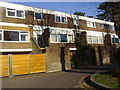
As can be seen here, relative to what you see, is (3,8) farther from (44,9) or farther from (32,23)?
(44,9)

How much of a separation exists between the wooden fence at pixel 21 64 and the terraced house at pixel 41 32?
38.4 inches

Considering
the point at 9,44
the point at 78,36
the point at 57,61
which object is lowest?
the point at 57,61

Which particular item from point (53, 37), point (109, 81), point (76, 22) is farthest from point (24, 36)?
point (109, 81)

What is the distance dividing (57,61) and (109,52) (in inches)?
438

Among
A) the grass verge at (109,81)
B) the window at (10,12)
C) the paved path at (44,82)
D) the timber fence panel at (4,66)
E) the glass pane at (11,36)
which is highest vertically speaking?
the window at (10,12)

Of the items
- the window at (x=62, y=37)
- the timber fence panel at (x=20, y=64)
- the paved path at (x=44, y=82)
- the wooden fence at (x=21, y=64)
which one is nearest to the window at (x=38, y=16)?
the window at (x=62, y=37)

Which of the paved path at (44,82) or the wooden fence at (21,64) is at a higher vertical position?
the wooden fence at (21,64)

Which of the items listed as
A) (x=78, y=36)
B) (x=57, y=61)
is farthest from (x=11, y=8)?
(x=78, y=36)

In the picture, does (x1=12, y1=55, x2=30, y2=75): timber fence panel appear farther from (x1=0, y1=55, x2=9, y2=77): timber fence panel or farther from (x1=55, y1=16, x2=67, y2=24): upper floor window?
(x1=55, y1=16, x2=67, y2=24): upper floor window

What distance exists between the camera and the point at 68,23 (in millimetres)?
22547

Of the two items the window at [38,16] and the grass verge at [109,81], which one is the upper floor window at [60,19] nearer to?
the window at [38,16]

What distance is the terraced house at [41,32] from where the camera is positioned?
15.1 m

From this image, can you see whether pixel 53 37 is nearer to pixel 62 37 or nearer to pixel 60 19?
pixel 62 37

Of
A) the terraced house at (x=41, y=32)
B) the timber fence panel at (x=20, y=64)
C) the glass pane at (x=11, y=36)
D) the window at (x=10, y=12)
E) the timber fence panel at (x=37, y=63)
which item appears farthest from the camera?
the window at (x=10, y=12)
